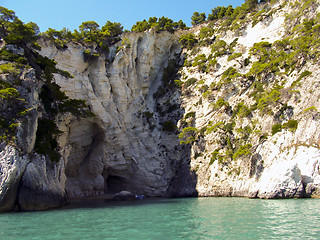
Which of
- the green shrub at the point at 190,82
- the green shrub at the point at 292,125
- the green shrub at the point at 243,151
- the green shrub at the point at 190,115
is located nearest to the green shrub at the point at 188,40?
the green shrub at the point at 190,82

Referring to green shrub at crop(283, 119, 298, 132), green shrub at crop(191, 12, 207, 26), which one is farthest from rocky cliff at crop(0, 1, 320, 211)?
green shrub at crop(191, 12, 207, 26)

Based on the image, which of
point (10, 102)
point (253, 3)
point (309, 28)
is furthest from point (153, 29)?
point (10, 102)

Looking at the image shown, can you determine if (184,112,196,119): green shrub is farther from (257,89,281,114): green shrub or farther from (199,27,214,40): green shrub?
(199,27,214,40): green shrub

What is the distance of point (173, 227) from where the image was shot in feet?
40.4

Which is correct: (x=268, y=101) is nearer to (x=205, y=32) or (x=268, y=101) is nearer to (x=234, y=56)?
(x=234, y=56)

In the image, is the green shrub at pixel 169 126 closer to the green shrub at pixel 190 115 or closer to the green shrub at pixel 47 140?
the green shrub at pixel 190 115

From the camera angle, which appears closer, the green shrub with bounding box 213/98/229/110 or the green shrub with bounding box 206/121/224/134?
the green shrub with bounding box 206/121/224/134

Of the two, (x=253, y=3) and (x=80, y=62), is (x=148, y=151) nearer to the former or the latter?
(x=80, y=62)

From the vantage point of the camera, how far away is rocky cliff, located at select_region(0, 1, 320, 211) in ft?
76.1

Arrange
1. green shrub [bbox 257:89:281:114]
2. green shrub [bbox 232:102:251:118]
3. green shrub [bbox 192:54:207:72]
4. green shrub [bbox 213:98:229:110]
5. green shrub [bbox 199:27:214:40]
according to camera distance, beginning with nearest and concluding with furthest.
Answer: green shrub [bbox 257:89:281:114] < green shrub [bbox 232:102:251:118] < green shrub [bbox 213:98:229:110] < green shrub [bbox 192:54:207:72] < green shrub [bbox 199:27:214:40]

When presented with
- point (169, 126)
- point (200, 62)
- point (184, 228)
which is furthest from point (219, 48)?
point (184, 228)

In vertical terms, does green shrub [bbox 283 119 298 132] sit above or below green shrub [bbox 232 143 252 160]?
above

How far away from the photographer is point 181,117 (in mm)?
40781

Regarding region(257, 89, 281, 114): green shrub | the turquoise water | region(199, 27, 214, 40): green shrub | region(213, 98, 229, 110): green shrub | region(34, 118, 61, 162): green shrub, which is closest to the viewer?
the turquoise water
